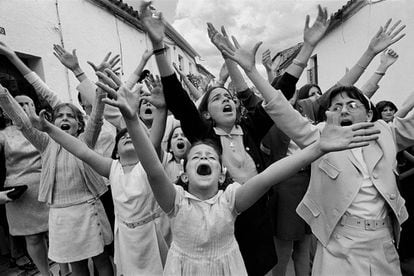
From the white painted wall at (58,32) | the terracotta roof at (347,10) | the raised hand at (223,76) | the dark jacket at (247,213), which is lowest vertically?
the dark jacket at (247,213)

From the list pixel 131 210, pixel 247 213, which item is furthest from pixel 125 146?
pixel 247 213

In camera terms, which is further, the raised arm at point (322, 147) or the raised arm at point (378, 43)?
the raised arm at point (378, 43)

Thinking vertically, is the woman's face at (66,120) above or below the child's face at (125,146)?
above

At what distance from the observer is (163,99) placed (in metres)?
1.94

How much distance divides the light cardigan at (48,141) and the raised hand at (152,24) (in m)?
0.66

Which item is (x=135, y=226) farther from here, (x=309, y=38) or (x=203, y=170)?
(x=309, y=38)

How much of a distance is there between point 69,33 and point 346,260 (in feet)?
17.5

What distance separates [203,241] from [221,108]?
93 cm

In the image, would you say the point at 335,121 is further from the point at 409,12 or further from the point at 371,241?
the point at 409,12

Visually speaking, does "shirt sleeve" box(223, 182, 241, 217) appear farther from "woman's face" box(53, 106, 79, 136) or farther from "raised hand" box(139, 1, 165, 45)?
"woman's face" box(53, 106, 79, 136)

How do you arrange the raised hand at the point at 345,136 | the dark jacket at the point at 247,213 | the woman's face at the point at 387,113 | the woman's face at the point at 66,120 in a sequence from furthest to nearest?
the woman's face at the point at 387,113, the woman's face at the point at 66,120, the dark jacket at the point at 247,213, the raised hand at the point at 345,136

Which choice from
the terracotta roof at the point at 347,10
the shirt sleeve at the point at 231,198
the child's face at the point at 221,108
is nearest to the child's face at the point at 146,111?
the child's face at the point at 221,108

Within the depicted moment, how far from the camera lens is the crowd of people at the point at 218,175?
1.45m

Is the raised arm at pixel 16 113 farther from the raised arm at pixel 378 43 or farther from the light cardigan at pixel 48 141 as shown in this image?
the raised arm at pixel 378 43
